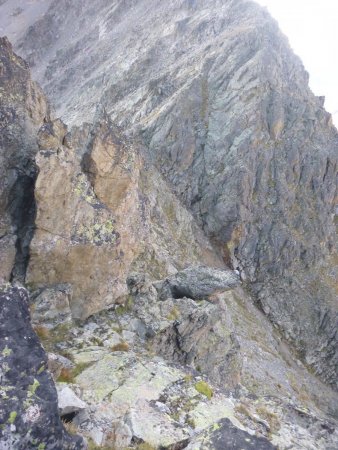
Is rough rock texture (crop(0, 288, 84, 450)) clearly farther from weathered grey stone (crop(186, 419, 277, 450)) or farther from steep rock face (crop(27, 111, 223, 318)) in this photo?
steep rock face (crop(27, 111, 223, 318))

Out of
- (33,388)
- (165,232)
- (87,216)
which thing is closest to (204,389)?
(33,388)

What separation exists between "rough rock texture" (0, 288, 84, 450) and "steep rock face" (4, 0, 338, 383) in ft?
164

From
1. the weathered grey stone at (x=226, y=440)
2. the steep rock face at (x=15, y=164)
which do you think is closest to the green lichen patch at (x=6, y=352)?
the weathered grey stone at (x=226, y=440)

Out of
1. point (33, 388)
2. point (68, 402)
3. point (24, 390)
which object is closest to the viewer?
point (24, 390)

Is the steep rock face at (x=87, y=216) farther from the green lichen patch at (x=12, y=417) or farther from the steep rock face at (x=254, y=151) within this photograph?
the steep rock face at (x=254, y=151)

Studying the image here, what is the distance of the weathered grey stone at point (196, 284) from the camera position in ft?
75.0

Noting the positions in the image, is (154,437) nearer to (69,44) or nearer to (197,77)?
(197,77)

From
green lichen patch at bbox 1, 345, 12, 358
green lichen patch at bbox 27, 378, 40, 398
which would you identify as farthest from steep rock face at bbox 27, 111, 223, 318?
green lichen patch at bbox 27, 378, 40, 398

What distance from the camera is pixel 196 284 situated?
2316 cm

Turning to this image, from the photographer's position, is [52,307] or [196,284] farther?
[196,284]

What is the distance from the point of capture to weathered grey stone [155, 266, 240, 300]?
75.0 ft

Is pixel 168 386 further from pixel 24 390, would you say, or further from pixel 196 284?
pixel 196 284

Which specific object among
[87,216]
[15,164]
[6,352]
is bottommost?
[6,352]

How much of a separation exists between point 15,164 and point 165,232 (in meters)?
32.8
